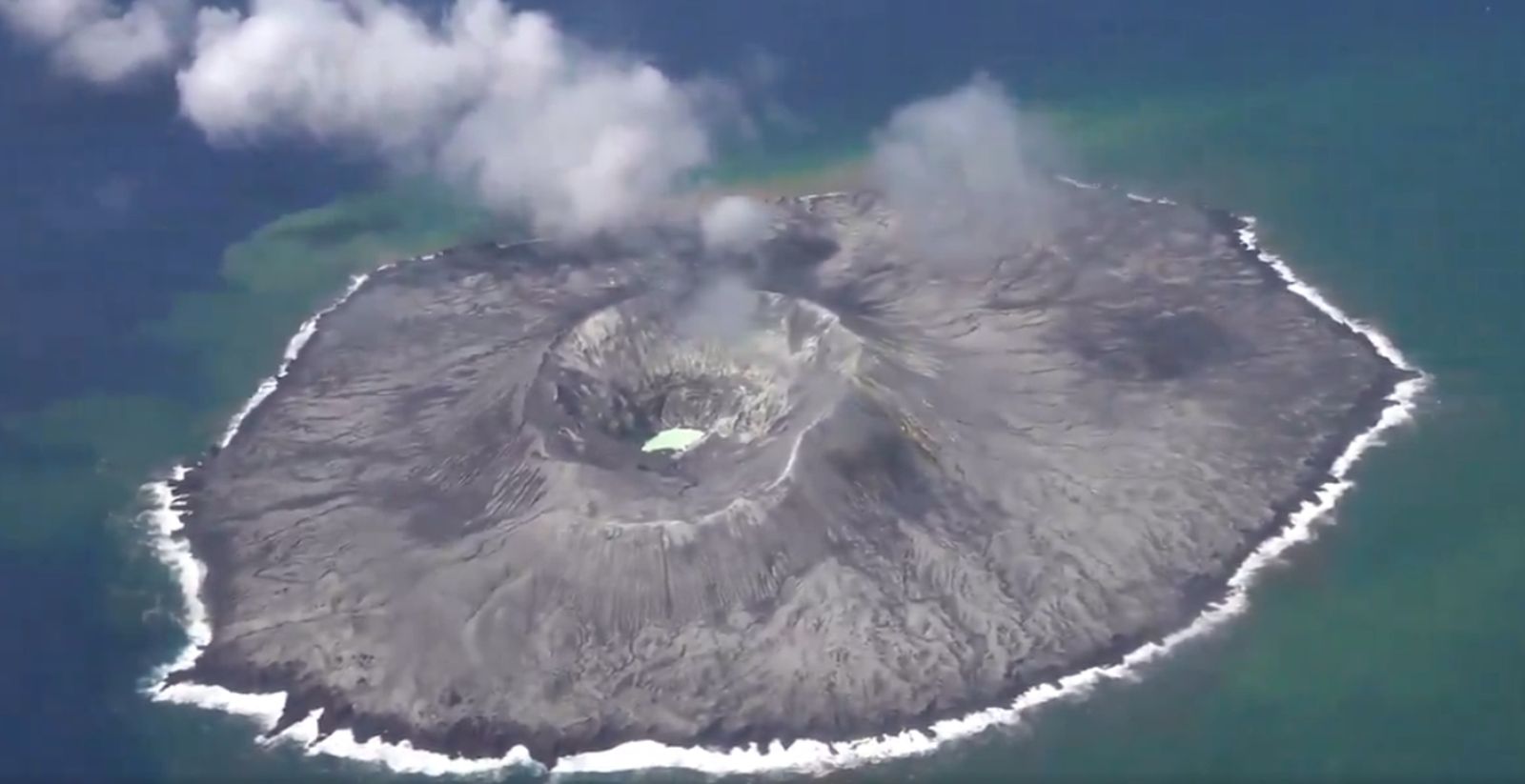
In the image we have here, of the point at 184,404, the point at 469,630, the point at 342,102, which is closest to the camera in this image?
the point at 469,630

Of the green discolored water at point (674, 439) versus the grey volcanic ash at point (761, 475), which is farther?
the green discolored water at point (674, 439)

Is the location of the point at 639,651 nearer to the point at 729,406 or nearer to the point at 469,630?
the point at 469,630

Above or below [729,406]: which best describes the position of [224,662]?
below

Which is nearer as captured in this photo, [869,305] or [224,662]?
[224,662]

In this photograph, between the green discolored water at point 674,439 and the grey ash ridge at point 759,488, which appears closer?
the grey ash ridge at point 759,488

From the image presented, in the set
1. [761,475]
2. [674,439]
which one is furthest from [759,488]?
[674,439]

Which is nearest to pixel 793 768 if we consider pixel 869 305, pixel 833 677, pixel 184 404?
pixel 833 677

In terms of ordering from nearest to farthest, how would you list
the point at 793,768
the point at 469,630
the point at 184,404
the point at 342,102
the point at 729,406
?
the point at 793,768 → the point at 469,630 → the point at 729,406 → the point at 184,404 → the point at 342,102

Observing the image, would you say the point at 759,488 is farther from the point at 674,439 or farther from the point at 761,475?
the point at 674,439
